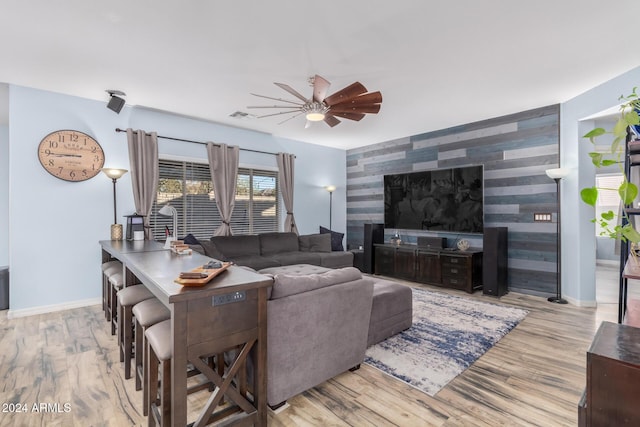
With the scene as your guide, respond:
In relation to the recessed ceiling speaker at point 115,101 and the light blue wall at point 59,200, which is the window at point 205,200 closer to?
the light blue wall at point 59,200

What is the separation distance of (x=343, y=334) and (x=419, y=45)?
260 cm

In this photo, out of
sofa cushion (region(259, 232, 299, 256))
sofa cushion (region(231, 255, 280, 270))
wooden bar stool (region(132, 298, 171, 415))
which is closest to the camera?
wooden bar stool (region(132, 298, 171, 415))

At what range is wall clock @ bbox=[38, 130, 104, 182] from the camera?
12.8 ft

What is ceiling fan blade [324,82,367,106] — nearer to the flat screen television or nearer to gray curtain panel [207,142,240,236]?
gray curtain panel [207,142,240,236]

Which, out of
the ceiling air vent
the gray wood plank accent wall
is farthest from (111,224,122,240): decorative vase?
the gray wood plank accent wall

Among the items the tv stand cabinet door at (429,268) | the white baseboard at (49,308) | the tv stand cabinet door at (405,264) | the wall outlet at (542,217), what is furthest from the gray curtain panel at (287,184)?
the wall outlet at (542,217)

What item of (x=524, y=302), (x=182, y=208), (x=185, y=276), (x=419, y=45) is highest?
(x=419, y=45)

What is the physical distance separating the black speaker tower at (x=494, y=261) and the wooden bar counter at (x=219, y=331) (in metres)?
3.99

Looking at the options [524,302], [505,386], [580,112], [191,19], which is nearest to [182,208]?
[191,19]

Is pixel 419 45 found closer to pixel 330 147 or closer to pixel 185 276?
pixel 185 276

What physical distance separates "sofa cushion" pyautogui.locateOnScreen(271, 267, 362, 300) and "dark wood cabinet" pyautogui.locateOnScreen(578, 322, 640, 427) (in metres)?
1.40

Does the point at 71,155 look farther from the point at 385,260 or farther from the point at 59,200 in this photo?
the point at 385,260

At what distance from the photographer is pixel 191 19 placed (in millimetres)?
2426

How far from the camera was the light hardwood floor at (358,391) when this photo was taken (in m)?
1.91
